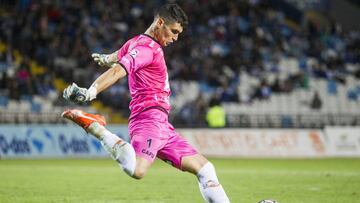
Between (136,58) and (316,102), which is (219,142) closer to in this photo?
(316,102)

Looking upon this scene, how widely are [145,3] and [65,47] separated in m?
6.90

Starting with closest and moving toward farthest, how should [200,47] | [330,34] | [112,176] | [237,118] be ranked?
[112,176] → [237,118] → [200,47] → [330,34]

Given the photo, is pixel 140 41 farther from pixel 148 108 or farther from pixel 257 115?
pixel 257 115

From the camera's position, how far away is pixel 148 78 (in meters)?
8.98

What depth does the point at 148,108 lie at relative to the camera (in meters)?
9.04

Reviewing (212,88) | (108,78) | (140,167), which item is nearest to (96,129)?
(140,167)

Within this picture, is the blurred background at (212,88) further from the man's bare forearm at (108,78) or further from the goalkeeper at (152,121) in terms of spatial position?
the man's bare forearm at (108,78)

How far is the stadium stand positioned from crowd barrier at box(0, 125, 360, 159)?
0.71 m

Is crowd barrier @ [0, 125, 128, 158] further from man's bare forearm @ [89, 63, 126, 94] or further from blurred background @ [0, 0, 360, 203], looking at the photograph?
man's bare forearm @ [89, 63, 126, 94]

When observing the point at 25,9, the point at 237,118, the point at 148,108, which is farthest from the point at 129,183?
the point at 25,9

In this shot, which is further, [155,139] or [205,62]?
[205,62]

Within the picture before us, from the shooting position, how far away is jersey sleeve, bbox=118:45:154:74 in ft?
27.0

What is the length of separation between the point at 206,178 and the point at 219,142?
2085cm

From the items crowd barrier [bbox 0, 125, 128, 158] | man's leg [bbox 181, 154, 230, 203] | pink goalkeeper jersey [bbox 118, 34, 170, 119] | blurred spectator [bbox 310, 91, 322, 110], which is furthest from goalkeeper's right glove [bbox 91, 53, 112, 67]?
blurred spectator [bbox 310, 91, 322, 110]
